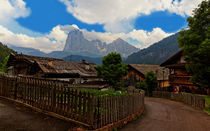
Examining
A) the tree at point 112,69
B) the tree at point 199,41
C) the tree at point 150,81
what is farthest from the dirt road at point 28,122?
the tree at point 150,81

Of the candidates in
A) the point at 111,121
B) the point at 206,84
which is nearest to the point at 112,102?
the point at 111,121

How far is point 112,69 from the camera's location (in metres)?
26.9

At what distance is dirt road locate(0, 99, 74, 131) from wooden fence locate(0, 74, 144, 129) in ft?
1.48

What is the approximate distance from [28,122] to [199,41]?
17.4 meters

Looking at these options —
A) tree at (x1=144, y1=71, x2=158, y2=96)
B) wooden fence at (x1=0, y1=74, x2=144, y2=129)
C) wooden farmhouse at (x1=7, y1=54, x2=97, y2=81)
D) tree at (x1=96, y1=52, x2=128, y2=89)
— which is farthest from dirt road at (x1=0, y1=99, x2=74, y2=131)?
tree at (x1=144, y1=71, x2=158, y2=96)

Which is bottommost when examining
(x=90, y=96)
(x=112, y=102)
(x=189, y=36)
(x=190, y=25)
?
(x=112, y=102)

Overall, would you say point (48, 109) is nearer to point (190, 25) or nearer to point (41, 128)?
point (41, 128)

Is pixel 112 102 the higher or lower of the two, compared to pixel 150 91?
higher

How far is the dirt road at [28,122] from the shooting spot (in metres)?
5.73

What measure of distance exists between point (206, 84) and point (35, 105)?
53.4 feet

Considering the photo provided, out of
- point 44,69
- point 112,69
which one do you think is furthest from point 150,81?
point 44,69

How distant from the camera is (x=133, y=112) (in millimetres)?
9188

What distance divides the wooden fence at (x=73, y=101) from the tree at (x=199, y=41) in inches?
370

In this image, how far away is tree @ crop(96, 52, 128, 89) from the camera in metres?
26.4
